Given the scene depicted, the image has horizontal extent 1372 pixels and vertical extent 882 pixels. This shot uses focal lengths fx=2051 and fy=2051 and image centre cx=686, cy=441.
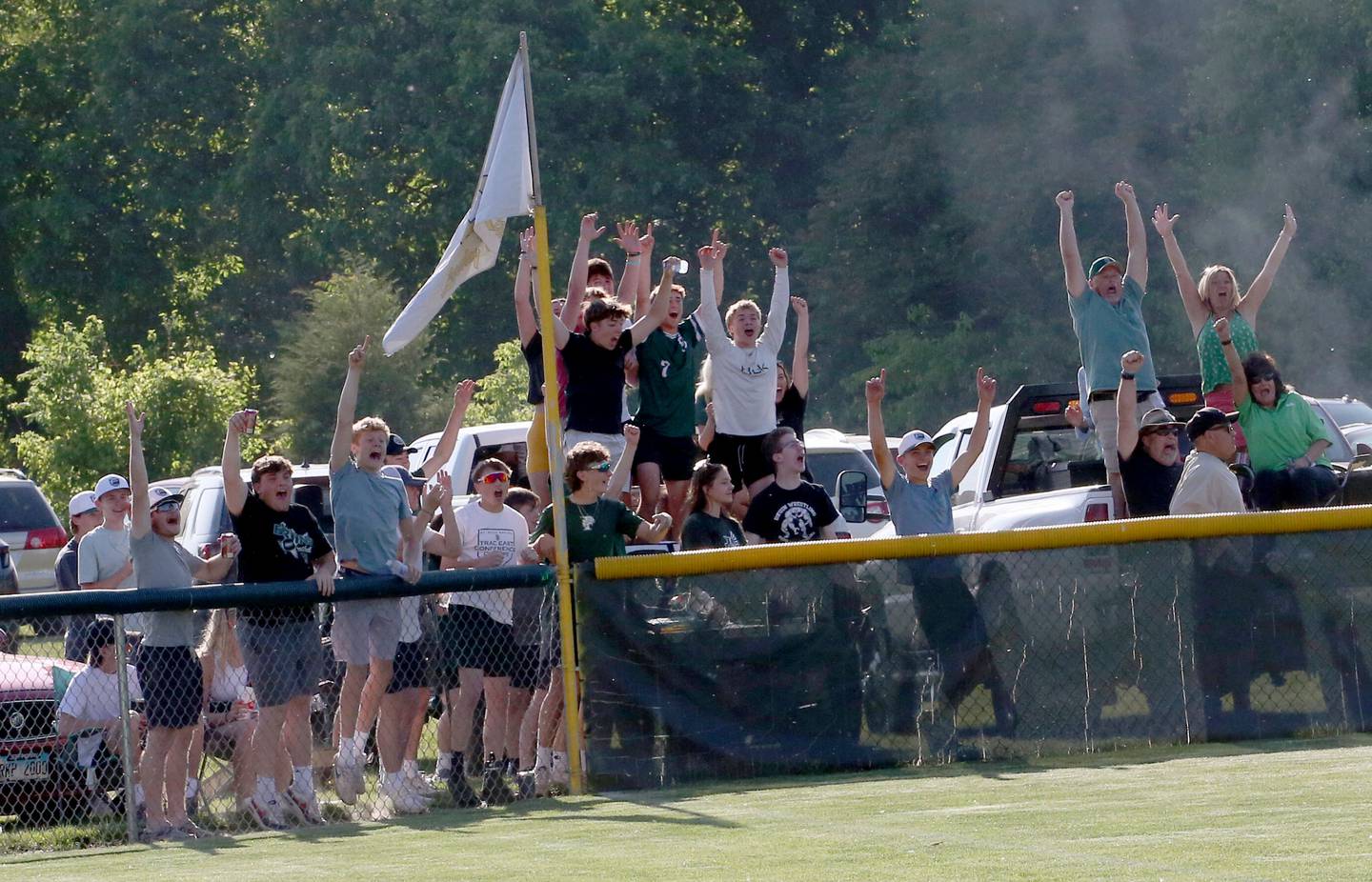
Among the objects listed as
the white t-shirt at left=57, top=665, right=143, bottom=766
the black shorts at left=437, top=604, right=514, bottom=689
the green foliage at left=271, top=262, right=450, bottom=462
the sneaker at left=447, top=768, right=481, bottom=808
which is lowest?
the sneaker at left=447, top=768, right=481, bottom=808

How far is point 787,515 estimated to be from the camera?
36.9ft

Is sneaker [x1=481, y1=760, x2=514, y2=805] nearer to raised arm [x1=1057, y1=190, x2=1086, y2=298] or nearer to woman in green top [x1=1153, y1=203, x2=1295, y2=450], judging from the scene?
raised arm [x1=1057, y1=190, x2=1086, y2=298]

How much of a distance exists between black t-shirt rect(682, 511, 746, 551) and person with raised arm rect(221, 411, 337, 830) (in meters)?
2.00

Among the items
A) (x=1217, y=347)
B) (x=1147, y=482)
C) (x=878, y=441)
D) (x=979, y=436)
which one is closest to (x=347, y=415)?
(x=878, y=441)

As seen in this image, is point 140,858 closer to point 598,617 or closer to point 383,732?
point 383,732

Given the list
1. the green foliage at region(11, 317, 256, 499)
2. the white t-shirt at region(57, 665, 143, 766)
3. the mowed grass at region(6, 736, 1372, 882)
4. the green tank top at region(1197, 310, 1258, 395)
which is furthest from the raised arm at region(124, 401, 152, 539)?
the green foliage at region(11, 317, 256, 499)

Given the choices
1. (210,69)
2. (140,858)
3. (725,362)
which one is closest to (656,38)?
(210,69)

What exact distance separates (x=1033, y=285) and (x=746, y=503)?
3134 centimetres

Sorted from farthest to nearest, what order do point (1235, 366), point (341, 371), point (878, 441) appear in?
point (341, 371)
point (1235, 366)
point (878, 441)

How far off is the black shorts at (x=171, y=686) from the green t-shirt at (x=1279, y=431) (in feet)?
19.6

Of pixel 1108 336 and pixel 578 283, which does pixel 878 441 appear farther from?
pixel 578 283

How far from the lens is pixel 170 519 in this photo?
1055cm

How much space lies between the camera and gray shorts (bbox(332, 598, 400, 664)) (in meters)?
10.0

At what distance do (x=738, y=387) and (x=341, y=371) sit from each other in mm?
31506
